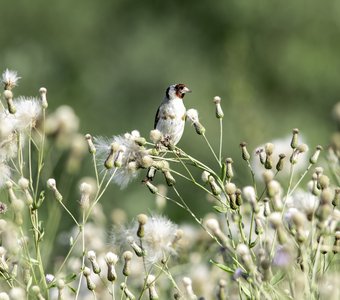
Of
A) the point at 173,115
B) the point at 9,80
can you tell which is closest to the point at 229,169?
the point at 9,80

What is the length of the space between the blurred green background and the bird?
1068 cm

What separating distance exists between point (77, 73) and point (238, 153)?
581 centimetres

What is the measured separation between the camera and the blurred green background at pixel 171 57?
58.6ft

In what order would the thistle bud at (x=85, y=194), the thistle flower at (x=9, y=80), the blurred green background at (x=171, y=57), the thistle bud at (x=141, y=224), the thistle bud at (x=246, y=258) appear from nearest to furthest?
the thistle bud at (x=246, y=258) < the thistle bud at (x=141, y=224) < the thistle bud at (x=85, y=194) < the thistle flower at (x=9, y=80) < the blurred green background at (x=171, y=57)

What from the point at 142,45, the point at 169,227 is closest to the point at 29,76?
the point at 142,45

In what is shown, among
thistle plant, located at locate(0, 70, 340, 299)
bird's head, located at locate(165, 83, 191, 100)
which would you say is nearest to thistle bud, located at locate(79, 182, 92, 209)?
thistle plant, located at locate(0, 70, 340, 299)

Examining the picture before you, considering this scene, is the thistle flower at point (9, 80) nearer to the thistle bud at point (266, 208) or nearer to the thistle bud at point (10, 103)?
the thistle bud at point (10, 103)

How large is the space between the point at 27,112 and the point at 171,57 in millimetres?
17121

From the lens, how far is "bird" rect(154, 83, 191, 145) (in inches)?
170

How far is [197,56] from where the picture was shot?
21266 millimetres

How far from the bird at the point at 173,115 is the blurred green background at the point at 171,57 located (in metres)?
10.7

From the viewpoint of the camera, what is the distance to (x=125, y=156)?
135 inches

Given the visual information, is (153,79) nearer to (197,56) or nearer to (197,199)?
(197,56)

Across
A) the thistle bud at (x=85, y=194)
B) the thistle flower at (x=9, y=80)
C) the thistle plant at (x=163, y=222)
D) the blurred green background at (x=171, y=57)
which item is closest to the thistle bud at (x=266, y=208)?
the thistle plant at (x=163, y=222)
